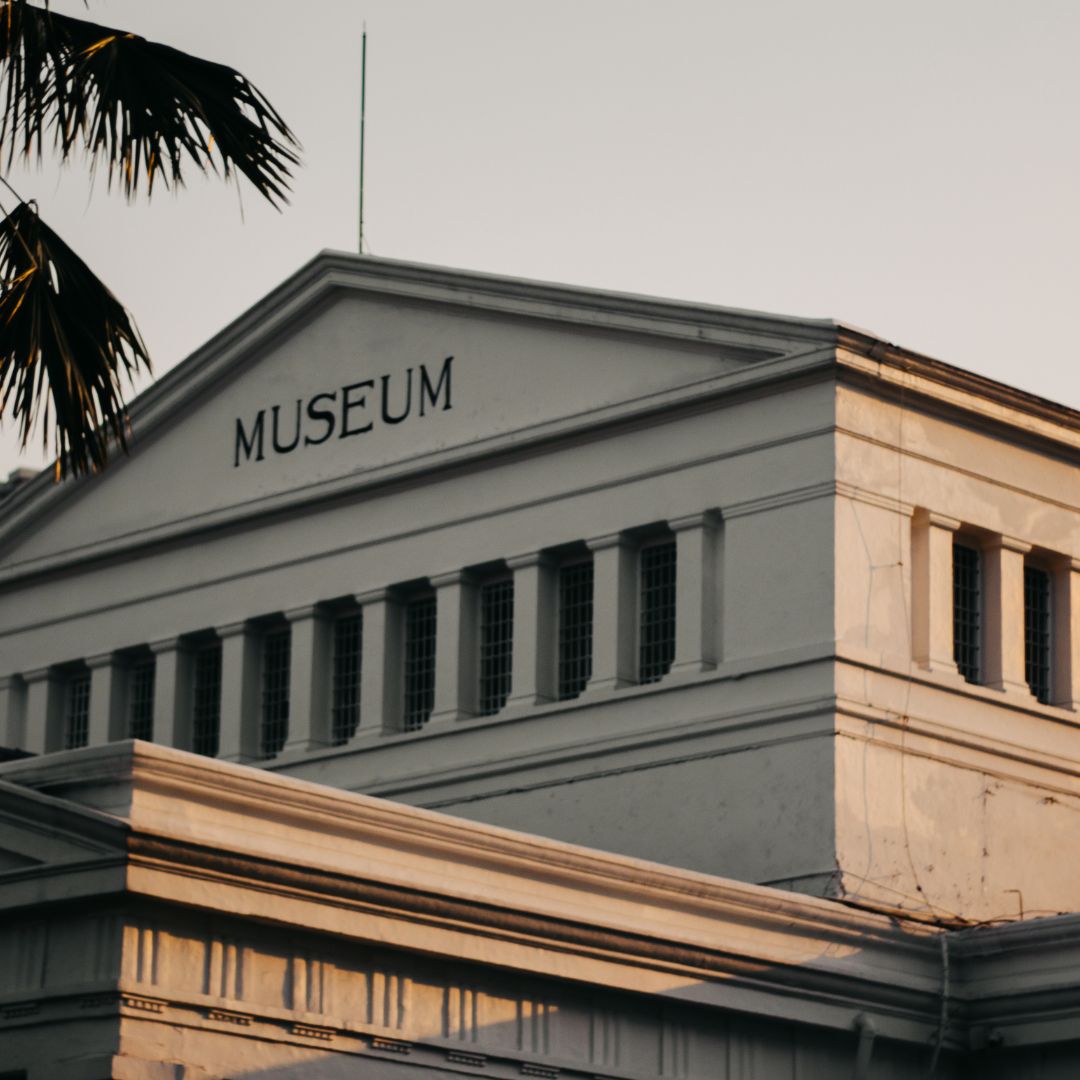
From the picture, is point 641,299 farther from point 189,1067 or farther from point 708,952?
point 189,1067

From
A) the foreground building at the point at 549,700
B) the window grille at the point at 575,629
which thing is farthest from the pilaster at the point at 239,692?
the window grille at the point at 575,629

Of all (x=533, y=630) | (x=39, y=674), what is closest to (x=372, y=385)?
(x=533, y=630)

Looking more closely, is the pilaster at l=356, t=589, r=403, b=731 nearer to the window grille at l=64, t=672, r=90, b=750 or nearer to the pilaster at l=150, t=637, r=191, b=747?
the pilaster at l=150, t=637, r=191, b=747

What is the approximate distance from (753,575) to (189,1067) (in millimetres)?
10969

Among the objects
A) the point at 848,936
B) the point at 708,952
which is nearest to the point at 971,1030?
the point at 848,936

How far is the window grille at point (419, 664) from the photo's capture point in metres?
34.3

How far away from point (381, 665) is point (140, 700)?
185 inches

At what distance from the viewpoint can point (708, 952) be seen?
25.8 meters

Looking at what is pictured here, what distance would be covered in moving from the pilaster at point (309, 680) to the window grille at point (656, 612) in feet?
16.2

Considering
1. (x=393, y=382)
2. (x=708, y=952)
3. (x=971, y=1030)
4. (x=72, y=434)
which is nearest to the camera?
(x=72, y=434)

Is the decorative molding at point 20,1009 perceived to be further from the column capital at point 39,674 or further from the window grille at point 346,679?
the column capital at point 39,674

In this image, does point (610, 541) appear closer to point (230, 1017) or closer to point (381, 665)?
point (381, 665)

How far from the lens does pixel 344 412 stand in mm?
35875

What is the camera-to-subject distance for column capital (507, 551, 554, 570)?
109ft
